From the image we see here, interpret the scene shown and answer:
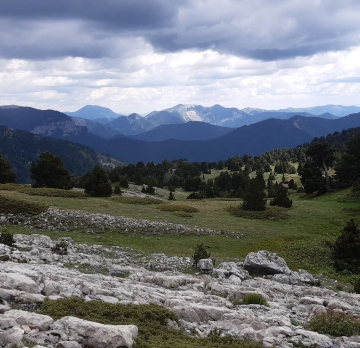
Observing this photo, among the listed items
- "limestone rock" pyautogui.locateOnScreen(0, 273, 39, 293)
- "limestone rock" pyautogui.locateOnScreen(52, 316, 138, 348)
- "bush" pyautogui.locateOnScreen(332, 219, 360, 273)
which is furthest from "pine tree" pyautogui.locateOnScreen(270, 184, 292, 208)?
"limestone rock" pyautogui.locateOnScreen(52, 316, 138, 348)

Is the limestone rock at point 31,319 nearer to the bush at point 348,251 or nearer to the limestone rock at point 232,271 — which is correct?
the limestone rock at point 232,271

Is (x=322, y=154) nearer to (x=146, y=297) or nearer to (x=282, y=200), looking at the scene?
(x=282, y=200)

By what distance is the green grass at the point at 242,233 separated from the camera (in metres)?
29.5

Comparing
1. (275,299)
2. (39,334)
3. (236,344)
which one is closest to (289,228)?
(275,299)

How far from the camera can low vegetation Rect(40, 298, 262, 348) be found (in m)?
10.0

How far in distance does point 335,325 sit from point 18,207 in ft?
93.7

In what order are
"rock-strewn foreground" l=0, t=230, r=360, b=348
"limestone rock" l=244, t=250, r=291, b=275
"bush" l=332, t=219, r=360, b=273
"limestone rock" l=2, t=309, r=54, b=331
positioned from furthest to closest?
"bush" l=332, t=219, r=360, b=273 < "limestone rock" l=244, t=250, r=291, b=275 < "limestone rock" l=2, t=309, r=54, b=331 < "rock-strewn foreground" l=0, t=230, r=360, b=348

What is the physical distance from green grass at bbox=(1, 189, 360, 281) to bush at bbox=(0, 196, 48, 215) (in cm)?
346

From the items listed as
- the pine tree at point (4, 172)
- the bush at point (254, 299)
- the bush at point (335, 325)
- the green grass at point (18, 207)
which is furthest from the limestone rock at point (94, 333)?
the pine tree at point (4, 172)

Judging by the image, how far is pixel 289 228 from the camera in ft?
145

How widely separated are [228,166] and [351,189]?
114m

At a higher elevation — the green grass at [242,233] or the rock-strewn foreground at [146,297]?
the rock-strewn foreground at [146,297]

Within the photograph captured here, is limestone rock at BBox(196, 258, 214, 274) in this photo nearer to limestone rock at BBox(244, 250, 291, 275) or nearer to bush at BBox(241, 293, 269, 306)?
limestone rock at BBox(244, 250, 291, 275)

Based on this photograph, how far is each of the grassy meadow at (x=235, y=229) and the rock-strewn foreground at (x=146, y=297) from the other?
6.62 metres
